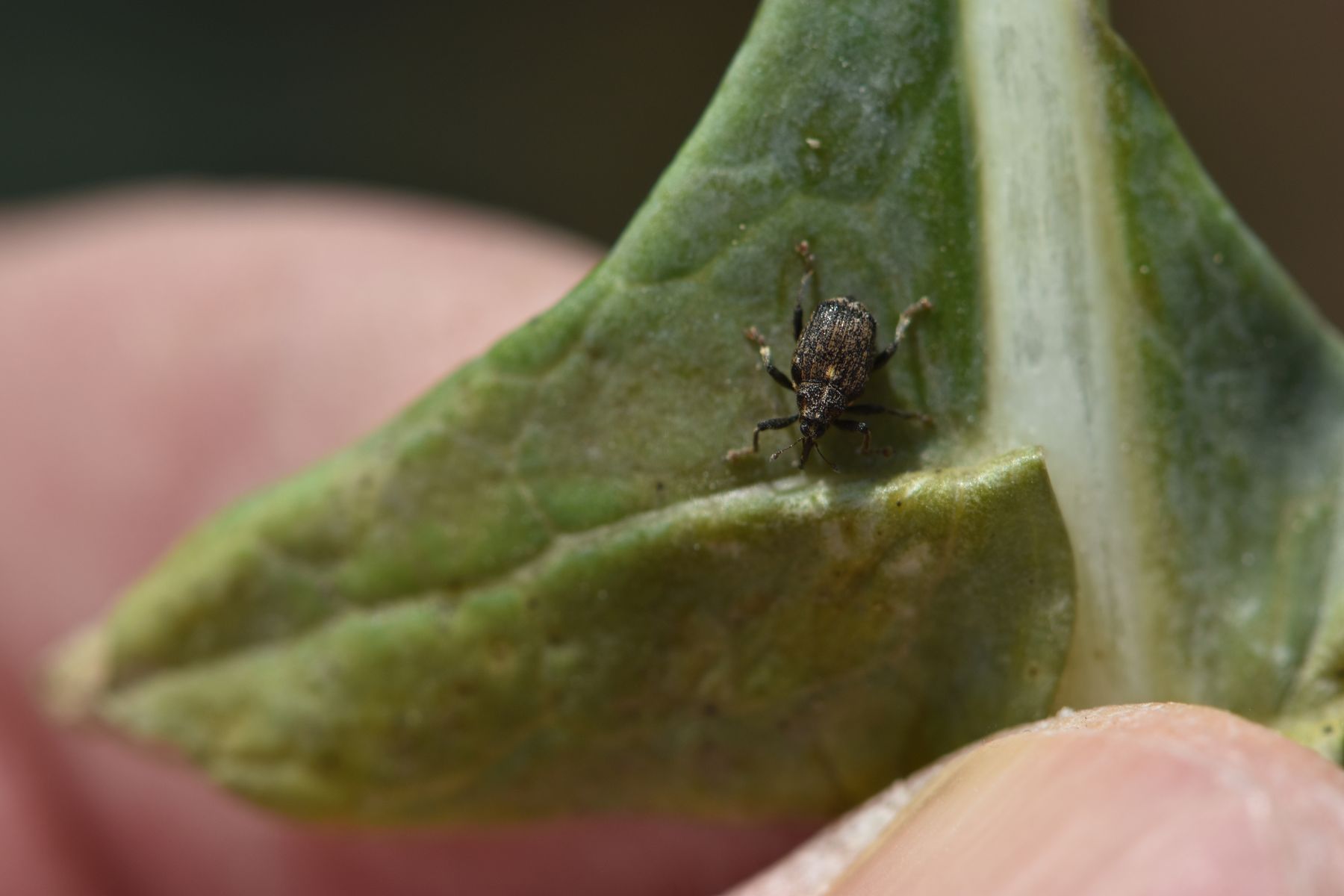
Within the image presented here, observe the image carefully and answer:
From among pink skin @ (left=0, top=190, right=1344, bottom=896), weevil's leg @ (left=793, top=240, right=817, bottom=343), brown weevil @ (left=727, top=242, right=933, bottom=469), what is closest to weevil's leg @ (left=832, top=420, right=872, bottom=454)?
brown weevil @ (left=727, top=242, right=933, bottom=469)

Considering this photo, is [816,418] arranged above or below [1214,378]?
above

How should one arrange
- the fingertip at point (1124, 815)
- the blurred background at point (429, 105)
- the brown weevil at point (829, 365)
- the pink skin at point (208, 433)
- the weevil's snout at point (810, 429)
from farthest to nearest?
the blurred background at point (429, 105) → the pink skin at point (208, 433) → the weevil's snout at point (810, 429) → the brown weevil at point (829, 365) → the fingertip at point (1124, 815)

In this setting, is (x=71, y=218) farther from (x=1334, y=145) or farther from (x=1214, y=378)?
(x=1334, y=145)

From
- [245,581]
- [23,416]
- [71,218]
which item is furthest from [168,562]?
[71,218]

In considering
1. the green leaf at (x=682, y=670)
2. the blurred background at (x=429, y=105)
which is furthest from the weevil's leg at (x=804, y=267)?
the blurred background at (x=429, y=105)

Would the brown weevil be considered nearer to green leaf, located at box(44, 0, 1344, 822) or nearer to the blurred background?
green leaf, located at box(44, 0, 1344, 822)

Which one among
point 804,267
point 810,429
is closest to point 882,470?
point 810,429

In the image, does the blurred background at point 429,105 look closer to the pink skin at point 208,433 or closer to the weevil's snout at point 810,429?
the pink skin at point 208,433
